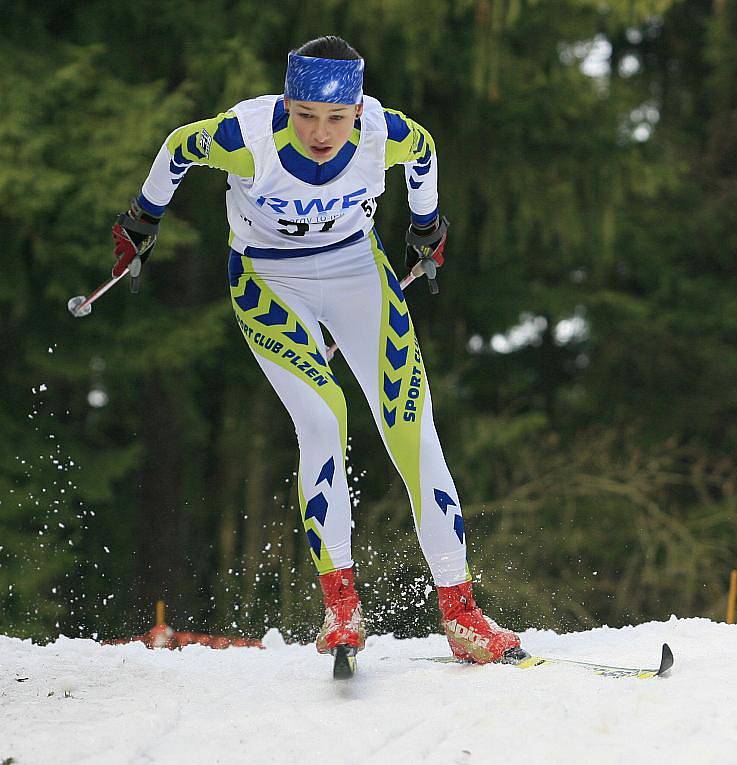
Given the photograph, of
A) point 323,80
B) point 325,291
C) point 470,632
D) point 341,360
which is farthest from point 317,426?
point 341,360

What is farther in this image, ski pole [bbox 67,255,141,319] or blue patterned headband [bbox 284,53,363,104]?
ski pole [bbox 67,255,141,319]

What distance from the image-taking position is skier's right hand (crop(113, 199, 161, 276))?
446cm

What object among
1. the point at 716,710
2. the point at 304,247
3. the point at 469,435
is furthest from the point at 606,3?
→ the point at 716,710

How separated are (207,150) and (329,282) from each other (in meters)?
0.59

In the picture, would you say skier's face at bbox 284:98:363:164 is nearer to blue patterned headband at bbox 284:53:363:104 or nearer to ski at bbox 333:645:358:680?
blue patterned headband at bbox 284:53:363:104

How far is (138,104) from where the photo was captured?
9.05 metres

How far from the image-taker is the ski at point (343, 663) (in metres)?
4.07

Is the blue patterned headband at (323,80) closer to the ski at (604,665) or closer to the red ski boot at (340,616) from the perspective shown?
the red ski boot at (340,616)

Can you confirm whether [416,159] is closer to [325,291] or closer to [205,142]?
[325,291]

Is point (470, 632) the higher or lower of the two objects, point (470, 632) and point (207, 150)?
the lower

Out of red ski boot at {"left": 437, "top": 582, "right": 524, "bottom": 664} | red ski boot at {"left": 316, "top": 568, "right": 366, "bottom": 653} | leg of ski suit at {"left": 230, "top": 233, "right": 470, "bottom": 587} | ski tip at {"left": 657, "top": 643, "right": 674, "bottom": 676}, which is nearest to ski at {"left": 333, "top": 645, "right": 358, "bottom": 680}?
red ski boot at {"left": 316, "top": 568, "right": 366, "bottom": 653}

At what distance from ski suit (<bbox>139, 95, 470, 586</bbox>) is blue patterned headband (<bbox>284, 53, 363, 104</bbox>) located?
124mm

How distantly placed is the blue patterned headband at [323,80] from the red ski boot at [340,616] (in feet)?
4.85

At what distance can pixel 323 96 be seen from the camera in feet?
13.0
